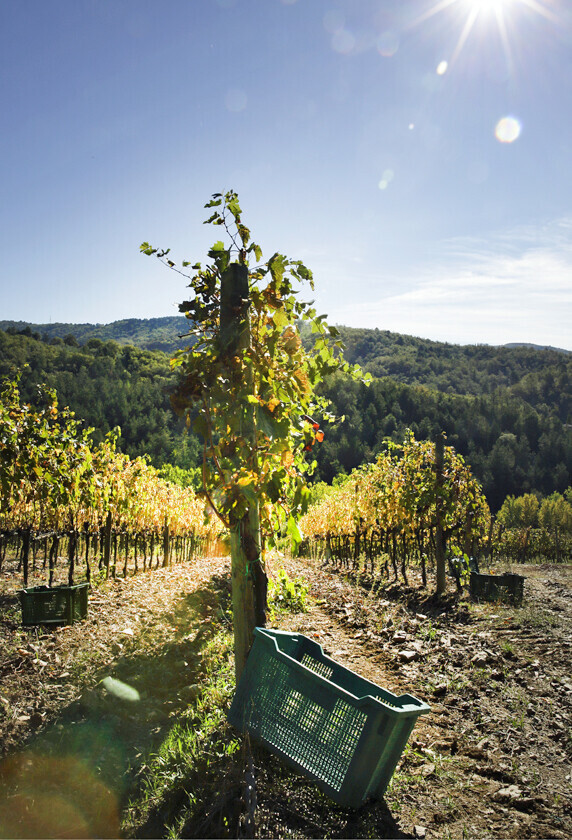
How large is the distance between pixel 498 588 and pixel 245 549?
6777 millimetres

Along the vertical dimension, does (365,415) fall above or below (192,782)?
above

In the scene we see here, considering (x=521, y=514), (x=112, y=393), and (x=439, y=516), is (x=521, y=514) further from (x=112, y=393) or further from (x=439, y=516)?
(x=112, y=393)

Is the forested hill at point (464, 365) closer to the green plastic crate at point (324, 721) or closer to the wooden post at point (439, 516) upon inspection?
the wooden post at point (439, 516)

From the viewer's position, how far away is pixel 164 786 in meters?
3.16

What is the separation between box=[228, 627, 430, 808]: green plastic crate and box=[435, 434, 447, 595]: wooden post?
284 inches

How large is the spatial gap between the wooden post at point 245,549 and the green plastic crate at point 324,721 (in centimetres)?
44

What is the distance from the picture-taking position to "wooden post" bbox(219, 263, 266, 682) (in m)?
3.89

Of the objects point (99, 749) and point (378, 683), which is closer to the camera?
point (99, 749)

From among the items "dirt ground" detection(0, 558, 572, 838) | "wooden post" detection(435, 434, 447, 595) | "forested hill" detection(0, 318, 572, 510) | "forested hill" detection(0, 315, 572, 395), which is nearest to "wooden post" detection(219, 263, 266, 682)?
"dirt ground" detection(0, 558, 572, 838)

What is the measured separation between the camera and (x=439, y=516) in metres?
10.5

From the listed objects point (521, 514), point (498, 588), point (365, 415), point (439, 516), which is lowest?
point (521, 514)

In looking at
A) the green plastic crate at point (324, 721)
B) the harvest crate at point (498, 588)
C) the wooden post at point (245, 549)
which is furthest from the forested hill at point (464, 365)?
the green plastic crate at point (324, 721)

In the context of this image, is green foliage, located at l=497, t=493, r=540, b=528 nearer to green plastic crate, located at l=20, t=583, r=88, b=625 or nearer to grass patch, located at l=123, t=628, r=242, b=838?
green plastic crate, located at l=20, t=583, r=88, b=625

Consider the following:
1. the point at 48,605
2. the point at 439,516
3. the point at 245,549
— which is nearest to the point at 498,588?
the point at 439,516
